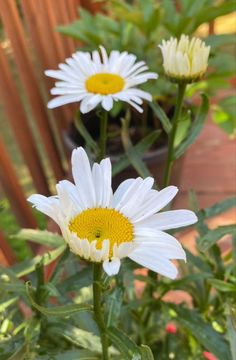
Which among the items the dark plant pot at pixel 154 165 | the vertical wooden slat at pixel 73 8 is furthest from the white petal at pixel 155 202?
the vertical wooden slat at pixel 73 8

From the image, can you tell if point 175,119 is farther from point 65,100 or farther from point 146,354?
point 146,354

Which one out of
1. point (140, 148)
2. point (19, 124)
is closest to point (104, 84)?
point (140, 148)

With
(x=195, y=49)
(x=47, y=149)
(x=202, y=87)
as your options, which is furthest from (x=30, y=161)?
(x=195, y=49)

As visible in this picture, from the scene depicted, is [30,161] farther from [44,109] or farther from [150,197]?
[150,197]

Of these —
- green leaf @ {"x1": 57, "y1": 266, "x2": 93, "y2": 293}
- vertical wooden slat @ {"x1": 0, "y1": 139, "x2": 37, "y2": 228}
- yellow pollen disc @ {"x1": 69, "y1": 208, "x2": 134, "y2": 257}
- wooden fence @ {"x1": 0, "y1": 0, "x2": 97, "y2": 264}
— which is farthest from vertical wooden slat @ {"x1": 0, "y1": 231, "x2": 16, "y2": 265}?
yellow pollen disc @ {"x1": 69, "y1": 208, "x2": 134, "y2": 257}

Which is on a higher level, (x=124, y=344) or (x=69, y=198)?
(x=69, y=198)

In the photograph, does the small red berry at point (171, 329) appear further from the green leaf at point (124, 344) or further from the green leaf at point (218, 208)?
the green leaf at point (124, 344)
